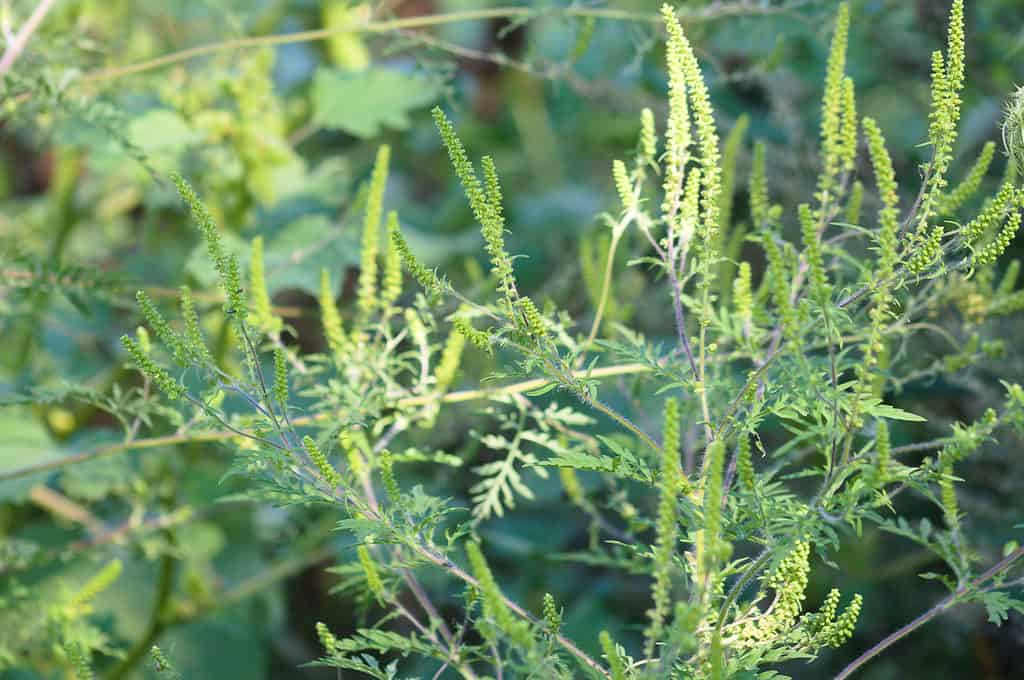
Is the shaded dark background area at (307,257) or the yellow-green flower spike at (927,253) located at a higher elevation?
the yellow-green flower spike at (927,253)

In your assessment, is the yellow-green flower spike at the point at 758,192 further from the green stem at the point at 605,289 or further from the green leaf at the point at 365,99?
the green leaf at the point at 365,99

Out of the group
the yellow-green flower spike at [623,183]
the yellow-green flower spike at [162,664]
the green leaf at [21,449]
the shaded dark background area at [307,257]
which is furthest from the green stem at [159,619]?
the yellow-green flower spike at [623,183]

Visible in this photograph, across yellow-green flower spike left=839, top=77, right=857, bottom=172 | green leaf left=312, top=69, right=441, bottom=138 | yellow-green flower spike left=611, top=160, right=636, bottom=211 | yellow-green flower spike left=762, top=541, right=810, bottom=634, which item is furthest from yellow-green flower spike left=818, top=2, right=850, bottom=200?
green leaf left=312, top=69, right=441, bottom=138

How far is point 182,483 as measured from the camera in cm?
116

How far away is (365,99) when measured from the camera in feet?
3.69

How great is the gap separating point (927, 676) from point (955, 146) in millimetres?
584

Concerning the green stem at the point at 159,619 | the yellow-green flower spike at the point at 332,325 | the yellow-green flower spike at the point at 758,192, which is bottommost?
the green stem at the point at 159,619

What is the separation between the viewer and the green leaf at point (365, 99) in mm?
1088

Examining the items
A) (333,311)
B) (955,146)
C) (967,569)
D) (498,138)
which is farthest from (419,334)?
(498,138)

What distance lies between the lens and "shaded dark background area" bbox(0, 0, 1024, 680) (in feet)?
2.97

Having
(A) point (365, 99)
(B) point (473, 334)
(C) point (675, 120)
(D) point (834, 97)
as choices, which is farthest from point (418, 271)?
(A) point (365, 99)

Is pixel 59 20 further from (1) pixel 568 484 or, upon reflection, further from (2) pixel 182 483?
(1) pixel 568 484

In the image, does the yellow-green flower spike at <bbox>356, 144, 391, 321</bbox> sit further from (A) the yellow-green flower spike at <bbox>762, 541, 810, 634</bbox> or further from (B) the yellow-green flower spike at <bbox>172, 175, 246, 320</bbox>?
(A) the yellow-green flower spike at <bbox>762, 541, 810, 634</bbox>

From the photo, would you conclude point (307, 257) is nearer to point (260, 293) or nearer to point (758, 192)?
point (260, 293)
